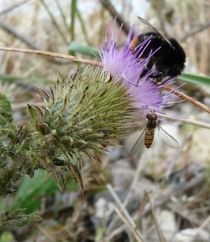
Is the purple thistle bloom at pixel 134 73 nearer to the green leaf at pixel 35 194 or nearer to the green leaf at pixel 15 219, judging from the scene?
the green leaf at pixel 15 219

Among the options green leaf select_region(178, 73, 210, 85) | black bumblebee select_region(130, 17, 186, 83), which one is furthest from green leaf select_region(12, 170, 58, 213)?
black bumblebee select_region(130, 17, 186, 83)

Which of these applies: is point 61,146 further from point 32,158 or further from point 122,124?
point 122,124

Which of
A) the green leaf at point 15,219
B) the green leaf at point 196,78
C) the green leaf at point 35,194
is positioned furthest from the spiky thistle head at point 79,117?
the green leaf at point 35,194

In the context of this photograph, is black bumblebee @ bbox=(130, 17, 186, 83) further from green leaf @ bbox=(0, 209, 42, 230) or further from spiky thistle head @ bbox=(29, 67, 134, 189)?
green leaf @ bbox=(0, 209, 42, 230)

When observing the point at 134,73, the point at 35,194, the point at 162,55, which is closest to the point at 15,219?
the point at 134,73

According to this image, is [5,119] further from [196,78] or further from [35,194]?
[35,194]

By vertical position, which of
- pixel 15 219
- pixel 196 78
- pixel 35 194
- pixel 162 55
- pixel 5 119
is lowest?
pixel 35 194

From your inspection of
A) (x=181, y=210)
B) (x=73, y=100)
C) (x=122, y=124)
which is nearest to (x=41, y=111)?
(x=73, y=100)
